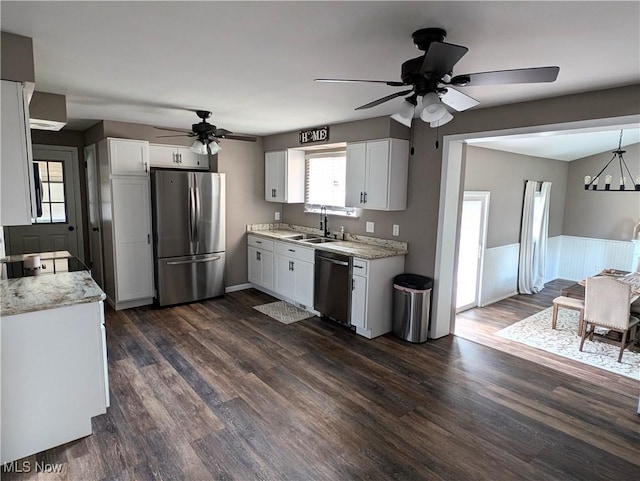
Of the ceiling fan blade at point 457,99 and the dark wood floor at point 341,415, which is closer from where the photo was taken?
the ceiling fan blade at point 457,99

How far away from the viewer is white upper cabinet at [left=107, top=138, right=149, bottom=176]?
180 inches

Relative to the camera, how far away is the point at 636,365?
3.77 m

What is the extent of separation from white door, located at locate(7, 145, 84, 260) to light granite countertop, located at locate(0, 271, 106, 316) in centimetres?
334

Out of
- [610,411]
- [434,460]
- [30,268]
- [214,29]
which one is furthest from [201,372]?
[610,411]

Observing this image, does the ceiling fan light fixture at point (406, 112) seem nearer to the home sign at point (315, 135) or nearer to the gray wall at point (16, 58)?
the gray wall at point (16, 58)

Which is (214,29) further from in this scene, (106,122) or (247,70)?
(106,122)

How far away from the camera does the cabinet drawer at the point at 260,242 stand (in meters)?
5.45

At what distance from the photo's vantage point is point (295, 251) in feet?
16.2

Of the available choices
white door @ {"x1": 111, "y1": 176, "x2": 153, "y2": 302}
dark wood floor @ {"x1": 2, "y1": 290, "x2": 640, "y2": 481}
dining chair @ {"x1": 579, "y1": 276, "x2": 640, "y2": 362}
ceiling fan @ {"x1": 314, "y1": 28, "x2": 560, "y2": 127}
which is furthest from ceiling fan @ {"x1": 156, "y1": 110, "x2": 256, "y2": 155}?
dining chair @ {"x1": 579, "y1": 276, "x2": 640, "y2": 362}

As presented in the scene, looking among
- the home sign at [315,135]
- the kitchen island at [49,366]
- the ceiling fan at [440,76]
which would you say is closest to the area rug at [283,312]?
the home sign at [315,135]

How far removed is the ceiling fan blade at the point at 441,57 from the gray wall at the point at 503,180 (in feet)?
11.3

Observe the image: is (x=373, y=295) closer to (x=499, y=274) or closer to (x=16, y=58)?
(x=499, y=274)

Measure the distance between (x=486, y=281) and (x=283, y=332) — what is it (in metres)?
3.35

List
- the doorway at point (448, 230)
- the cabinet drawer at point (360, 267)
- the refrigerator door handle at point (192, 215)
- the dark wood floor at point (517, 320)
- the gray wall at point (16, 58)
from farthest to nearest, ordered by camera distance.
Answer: the refrigerator door handle at point (192, 215) < the cabinet drawer at point (360, 267) < the doorway at point (448, 230) < the dark wood floor at point (517, 320) < the gray wall at point (16, 58)
